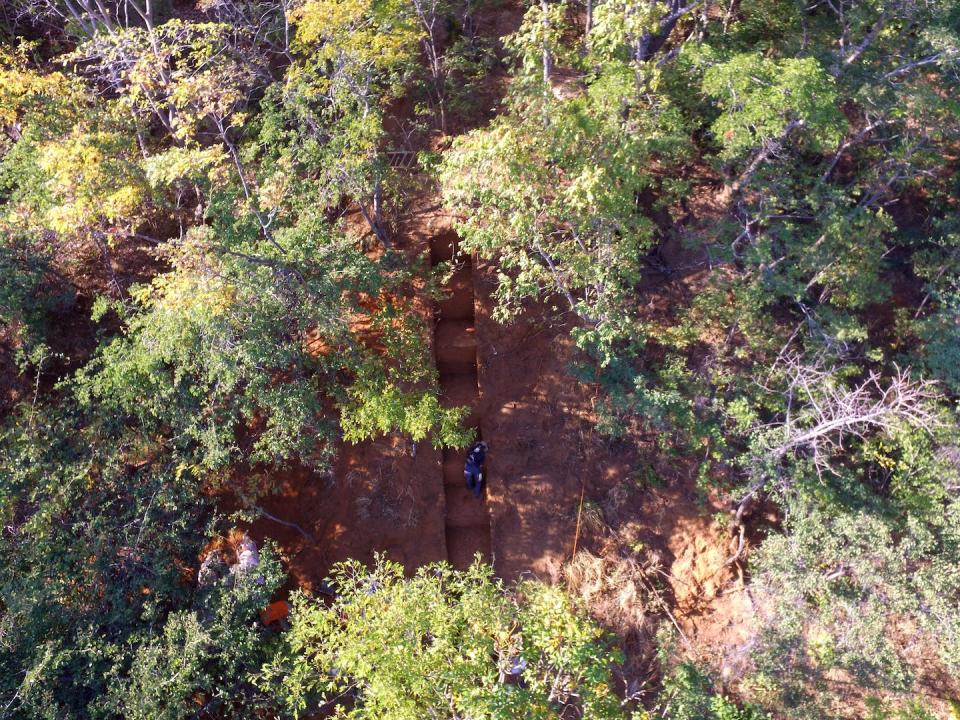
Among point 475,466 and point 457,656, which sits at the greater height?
point 457,656

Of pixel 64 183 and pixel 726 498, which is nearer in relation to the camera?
pixel 64 183

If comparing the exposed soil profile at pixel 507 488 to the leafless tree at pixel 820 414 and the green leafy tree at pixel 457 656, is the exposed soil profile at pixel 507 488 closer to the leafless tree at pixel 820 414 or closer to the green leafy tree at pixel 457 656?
the leafless tree at pixel 820 414

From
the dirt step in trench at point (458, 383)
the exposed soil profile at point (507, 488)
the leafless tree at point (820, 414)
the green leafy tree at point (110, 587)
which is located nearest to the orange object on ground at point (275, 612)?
the green leafy tree at point (110, 587)

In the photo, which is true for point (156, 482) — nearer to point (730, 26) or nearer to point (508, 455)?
point (508, 455)

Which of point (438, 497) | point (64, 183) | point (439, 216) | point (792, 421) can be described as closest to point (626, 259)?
point (792, 421)

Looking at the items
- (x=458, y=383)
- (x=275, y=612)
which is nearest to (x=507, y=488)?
(x=458, y=383)

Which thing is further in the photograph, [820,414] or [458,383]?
[458,383]

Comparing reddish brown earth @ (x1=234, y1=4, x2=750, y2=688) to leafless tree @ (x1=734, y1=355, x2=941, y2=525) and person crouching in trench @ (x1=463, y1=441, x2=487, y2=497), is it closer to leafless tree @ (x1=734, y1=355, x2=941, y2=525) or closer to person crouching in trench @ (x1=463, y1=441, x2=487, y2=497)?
person crouching in trench @ (x1=463, y1=441, x2=487, y2=497)

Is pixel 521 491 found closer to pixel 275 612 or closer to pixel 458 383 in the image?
pixel 458 383
